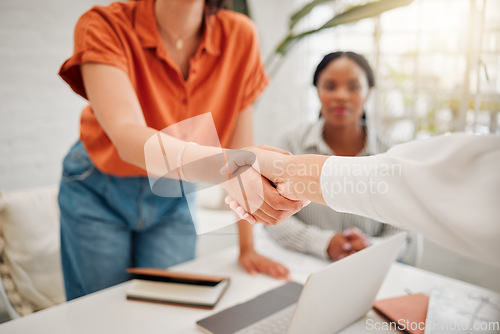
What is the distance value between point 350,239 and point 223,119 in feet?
1.59

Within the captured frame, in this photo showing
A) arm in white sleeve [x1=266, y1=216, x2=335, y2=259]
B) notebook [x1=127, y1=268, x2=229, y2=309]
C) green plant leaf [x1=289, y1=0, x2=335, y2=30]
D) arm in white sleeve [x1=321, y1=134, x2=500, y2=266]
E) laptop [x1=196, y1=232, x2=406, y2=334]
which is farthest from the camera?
green plant leaf [x1=289, y1=0, x2=335, y2=30]

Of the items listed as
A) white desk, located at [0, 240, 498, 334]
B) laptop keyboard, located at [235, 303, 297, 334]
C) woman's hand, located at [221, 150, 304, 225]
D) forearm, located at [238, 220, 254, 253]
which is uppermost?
woman's hand, located at [221, 150, 304, 225]

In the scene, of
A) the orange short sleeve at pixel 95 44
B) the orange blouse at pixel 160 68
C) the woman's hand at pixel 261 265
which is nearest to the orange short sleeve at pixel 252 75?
the orange blouse at pixel 160 68

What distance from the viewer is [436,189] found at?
1.21ft

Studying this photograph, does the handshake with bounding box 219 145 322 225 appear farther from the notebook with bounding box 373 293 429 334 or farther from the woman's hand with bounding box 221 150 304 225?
the notebook with bounding box 373 293 429 334

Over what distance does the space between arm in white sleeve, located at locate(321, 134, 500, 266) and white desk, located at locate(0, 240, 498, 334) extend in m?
0.31

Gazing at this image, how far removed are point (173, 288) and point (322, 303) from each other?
35 cm

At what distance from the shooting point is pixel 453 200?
36cm

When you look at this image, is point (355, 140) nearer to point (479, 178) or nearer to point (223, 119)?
point (223, 119)

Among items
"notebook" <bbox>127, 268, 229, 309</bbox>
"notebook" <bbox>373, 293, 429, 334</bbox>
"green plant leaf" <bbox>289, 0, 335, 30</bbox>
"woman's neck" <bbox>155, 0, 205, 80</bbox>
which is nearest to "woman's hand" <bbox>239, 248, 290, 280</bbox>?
"notebook" <bbox>127, 268, 229, 309</bbox>

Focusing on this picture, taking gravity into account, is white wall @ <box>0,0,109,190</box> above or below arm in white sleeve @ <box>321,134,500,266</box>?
above

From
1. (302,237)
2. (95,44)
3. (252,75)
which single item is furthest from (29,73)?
(302,237)

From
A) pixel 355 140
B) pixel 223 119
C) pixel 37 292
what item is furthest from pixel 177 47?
pixel 37 292

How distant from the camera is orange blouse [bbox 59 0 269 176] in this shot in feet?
1.98
